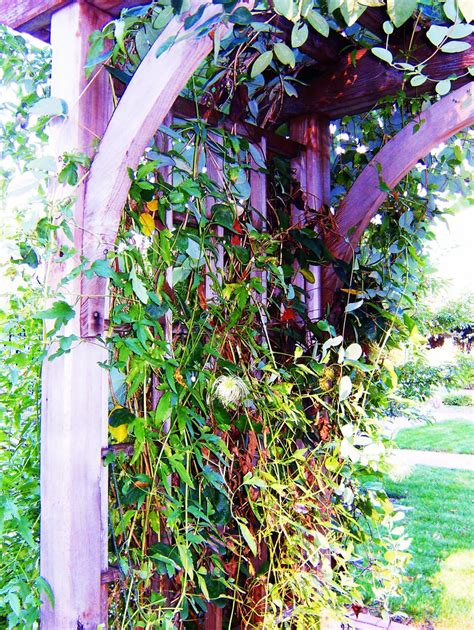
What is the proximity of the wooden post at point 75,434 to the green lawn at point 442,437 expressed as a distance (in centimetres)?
545

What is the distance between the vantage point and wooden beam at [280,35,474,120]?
56.2 inches

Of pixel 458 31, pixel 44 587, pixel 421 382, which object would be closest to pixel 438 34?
pixel 458 31

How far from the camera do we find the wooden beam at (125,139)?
848 mm

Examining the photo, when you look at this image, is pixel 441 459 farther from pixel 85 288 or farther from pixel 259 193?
pixel 85 288

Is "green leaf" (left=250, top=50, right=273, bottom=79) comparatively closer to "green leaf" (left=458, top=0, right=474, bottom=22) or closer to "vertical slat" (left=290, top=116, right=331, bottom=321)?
"green leaf" (left=458, top=0, right=474, bottom=22)

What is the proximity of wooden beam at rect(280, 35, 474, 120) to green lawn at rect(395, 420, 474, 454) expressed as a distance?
4.86 m

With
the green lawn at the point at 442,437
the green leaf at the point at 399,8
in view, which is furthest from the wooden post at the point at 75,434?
the green lawn at the point at 442,437

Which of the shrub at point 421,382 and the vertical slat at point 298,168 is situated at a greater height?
the vertical slat at point 298,168

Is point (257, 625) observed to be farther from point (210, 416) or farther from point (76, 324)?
point (76, 324)

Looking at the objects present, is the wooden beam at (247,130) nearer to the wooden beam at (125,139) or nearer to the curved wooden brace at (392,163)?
the curved wooden brace at (392,163)

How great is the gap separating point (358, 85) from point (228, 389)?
0.97 metres

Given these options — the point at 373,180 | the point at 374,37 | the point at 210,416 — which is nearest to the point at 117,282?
the point at 210,416

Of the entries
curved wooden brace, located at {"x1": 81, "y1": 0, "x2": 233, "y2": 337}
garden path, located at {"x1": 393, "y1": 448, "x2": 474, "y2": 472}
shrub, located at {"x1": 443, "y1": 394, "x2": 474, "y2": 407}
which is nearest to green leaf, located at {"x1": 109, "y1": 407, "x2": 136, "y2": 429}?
curved wooden brace, located at {"x1": 81, "y1": 0, "x2": 233, "y2": 337}

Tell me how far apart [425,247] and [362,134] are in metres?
0.43
